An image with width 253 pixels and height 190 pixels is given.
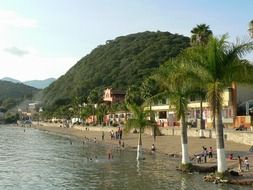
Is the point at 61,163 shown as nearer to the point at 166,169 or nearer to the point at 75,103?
the point at 166,169

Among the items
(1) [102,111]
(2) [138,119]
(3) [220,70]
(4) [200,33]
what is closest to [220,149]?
(3) [220,70]

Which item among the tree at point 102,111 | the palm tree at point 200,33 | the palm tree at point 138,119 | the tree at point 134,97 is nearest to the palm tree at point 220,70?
the palm tree at point 138,119

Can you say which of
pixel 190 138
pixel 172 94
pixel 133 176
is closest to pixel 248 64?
pixel 172 94

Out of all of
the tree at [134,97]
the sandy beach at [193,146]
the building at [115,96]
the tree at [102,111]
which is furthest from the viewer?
the building at [115,96]

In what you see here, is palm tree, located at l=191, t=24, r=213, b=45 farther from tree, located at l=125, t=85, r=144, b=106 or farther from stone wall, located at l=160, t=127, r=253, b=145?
tree, located at l=125, t=85, r=144, b=106

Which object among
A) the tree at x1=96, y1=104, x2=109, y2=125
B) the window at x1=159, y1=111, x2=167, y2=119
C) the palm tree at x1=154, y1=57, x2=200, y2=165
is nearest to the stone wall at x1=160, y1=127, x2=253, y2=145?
the palm tree at x1=154, y1=57, x2=200, y2=165

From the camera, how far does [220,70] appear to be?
111 ft

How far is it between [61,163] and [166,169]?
50.4 feet

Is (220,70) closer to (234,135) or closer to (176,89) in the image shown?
(176,89)

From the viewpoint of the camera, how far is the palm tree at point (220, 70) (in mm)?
33375

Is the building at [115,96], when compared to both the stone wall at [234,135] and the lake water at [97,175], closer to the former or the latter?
the stone wall at [234,135]

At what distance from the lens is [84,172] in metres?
44.6

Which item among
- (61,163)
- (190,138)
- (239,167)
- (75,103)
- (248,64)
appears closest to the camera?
(248,64)

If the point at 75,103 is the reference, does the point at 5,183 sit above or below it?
below
